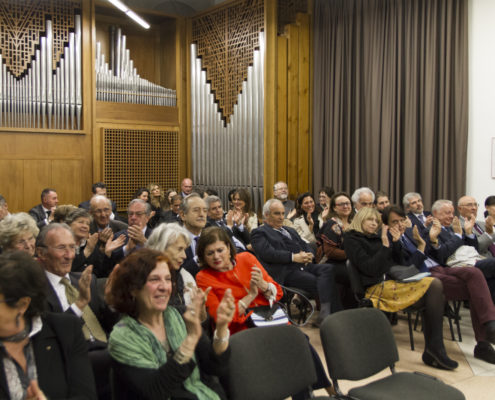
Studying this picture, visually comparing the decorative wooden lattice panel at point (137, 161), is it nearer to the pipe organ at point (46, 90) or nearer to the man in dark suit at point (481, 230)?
the pipe organ at point (46, 90)

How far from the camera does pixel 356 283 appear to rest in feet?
15.3

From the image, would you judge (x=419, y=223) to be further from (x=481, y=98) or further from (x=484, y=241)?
(x=481, y=98)

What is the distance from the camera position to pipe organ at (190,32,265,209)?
8828 millimetres

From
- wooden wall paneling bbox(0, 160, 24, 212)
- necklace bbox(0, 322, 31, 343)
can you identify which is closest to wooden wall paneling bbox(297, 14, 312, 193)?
wooden wall paneling bbox(0, 160, 24, 212)

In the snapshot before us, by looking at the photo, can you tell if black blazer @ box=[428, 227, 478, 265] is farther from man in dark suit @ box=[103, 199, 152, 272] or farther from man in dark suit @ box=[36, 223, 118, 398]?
man in dark suit @ box=[36, 223, 118, 398]

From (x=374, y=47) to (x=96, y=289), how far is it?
608cm

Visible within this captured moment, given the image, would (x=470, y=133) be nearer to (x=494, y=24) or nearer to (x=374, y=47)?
(x=494, y=24)

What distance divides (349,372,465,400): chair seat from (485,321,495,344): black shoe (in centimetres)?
190

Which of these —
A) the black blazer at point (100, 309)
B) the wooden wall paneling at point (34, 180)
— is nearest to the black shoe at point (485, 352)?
the black blazer at point (100, 309)

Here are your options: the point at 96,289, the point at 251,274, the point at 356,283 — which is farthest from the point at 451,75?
the point at 96,289

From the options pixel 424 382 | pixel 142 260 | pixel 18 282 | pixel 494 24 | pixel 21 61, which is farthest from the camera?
pixel 21 61

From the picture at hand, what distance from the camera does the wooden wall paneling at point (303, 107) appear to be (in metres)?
8.87

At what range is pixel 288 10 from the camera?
29.4ft

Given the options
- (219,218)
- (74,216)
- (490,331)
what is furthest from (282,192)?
(74,216)
